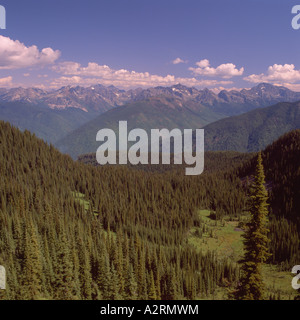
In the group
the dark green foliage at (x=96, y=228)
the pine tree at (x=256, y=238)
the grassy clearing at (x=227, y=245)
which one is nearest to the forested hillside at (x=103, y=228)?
the dark green foliage at (x=96, y=228)

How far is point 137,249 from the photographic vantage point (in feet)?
257

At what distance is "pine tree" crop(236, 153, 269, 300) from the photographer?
38000 mm

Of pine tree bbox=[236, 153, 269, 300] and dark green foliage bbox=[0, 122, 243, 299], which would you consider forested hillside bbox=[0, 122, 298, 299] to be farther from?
pine tree bbox=[236, 153, 269, 300]

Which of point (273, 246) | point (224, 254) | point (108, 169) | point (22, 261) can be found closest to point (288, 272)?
point (273, 246)

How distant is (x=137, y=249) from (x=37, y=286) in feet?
108

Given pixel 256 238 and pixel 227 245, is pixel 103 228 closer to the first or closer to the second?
pixel 227 245

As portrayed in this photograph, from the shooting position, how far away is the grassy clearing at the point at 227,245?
7072 centimetres

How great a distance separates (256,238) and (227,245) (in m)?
73.6

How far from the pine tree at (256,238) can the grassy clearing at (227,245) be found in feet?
88.6

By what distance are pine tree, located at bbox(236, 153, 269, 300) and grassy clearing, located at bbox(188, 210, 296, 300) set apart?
88.6 ft

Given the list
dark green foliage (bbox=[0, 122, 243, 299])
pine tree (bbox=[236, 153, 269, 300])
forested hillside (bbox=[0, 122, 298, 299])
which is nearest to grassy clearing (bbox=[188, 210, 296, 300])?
forested hillside (bbox=[0, 122, 298, 299])

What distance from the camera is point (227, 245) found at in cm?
10581

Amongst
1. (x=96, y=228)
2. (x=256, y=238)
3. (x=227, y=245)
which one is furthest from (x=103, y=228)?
(x=256, y=238)
